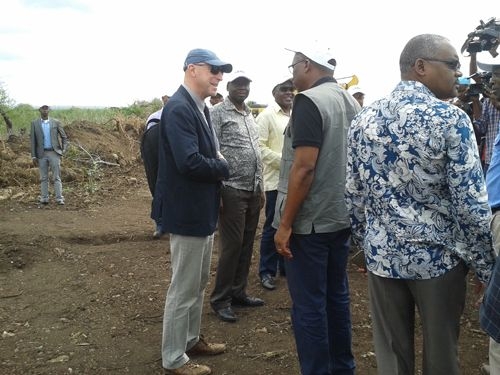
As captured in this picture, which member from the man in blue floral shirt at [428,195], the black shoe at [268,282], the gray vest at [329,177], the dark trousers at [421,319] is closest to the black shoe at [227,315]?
the black shoe at [268,282]

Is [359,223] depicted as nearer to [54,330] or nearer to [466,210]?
[466,210]

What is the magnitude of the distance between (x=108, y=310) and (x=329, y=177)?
251 cm

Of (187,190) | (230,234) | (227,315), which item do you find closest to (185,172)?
(187,190)

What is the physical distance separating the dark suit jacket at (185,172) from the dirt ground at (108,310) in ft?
3.43

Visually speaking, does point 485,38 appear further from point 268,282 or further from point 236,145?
point 268,282

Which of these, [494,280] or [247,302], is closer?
[494,280]

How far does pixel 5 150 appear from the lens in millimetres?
12531

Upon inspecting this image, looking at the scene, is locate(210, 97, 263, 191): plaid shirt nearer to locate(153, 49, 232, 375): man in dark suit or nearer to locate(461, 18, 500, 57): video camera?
locate(153, 49, 232, 375): man in dark suit

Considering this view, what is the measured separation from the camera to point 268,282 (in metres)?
4.48

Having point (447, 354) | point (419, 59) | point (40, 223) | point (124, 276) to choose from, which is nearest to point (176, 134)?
point (419, 59)

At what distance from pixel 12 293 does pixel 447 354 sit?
3965 mm

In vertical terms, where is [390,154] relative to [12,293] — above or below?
above

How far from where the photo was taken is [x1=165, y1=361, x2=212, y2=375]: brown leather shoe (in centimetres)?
288

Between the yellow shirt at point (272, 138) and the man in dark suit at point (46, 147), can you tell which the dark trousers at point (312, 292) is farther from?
the man in dark suit at point (46, 147)
